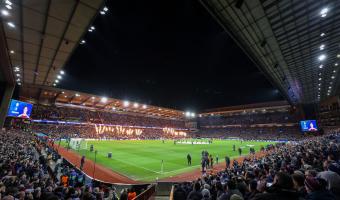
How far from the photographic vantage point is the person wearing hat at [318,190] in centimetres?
269

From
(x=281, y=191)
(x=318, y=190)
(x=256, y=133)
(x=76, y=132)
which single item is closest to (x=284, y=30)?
(x=318, y=190)

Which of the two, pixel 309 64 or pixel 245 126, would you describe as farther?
pixel 245 126

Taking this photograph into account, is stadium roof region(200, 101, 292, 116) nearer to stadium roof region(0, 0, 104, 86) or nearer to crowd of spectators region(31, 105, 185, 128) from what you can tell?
crowd of spectators region(31, 105, 185, 128)

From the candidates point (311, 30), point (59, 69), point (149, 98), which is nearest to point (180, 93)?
point (149, 98)

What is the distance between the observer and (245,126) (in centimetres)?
7131

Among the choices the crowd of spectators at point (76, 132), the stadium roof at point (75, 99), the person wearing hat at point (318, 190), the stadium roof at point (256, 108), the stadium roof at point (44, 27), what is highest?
the stadium roof at point (256, 108)

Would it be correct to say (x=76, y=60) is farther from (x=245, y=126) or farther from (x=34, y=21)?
(x=245, y=126)

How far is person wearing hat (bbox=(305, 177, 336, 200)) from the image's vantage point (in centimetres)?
269

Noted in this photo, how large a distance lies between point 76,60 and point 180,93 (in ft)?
119

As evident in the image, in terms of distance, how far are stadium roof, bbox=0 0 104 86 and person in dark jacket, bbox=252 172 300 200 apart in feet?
32.3

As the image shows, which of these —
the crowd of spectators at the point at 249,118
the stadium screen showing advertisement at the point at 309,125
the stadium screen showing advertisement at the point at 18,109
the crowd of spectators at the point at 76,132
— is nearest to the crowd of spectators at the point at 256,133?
the crowd of spectators at the point at 249,118

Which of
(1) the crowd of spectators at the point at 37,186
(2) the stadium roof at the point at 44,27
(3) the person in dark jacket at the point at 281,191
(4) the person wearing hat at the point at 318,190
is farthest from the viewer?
(2) the stadium roof at the point at 44,27

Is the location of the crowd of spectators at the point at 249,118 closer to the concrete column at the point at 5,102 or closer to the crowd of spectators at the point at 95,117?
the crowd of spectators at the point at 95,117

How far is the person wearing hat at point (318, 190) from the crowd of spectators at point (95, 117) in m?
49.3
